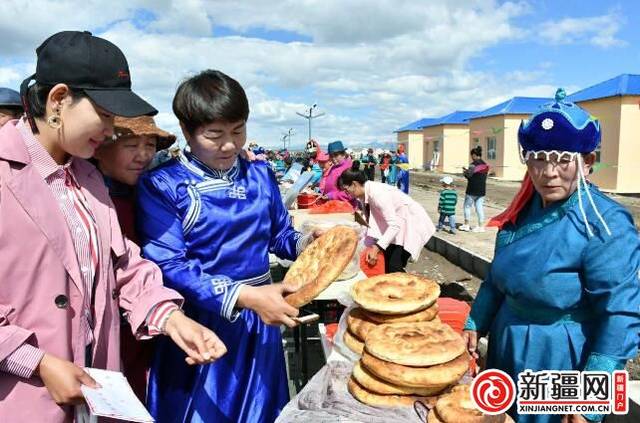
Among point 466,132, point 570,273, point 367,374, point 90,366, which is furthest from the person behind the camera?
point 466,132

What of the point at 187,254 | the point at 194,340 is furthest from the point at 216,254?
the point at 194,340

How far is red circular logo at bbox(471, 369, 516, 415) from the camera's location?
1.88 m

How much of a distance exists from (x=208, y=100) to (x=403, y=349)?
1333 mm

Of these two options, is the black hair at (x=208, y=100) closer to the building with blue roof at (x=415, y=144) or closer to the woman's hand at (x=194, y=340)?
the woman's hand at (x=194, y=340)

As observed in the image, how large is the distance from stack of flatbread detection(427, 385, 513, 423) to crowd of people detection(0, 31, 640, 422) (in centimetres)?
30

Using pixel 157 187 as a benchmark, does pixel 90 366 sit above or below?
below

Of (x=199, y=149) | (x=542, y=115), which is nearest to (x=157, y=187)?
(x=199, y=149)

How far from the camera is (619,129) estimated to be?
59.9ft

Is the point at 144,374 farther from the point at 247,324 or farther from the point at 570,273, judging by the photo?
the point at 570,273

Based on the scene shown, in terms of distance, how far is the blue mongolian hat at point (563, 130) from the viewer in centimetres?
190

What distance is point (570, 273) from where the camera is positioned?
1.87m

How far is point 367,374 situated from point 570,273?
3.16 feet

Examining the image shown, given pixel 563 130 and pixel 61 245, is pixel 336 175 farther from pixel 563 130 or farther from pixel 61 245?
pixel 61 245

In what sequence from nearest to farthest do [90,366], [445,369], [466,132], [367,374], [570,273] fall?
[90,366], [570,273], [445,369], [367,374], [466,132]
